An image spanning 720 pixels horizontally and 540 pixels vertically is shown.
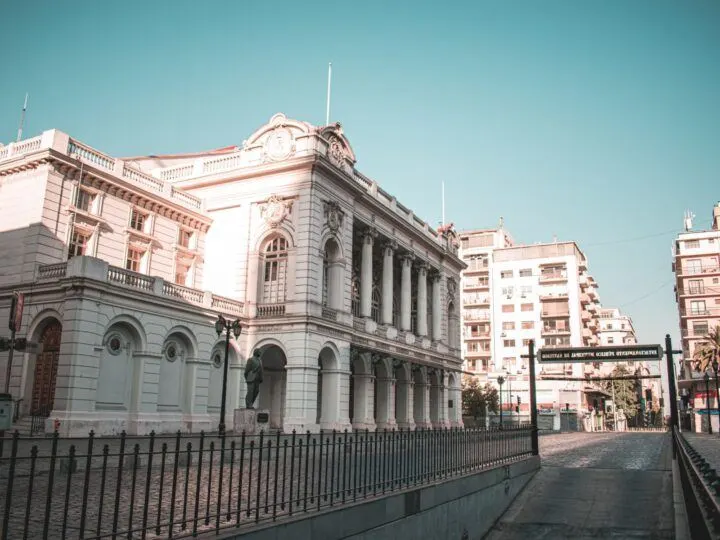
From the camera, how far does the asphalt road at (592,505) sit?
12.6 meters

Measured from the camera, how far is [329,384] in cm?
3375

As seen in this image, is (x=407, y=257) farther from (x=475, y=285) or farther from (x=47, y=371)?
(x=475, y=285)

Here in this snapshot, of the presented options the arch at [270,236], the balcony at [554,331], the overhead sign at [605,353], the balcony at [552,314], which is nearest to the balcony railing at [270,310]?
the arch at [270,236]

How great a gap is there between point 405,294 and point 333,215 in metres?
12.7

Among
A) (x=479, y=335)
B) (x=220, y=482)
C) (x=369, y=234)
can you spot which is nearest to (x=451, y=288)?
(x=369, y=234)

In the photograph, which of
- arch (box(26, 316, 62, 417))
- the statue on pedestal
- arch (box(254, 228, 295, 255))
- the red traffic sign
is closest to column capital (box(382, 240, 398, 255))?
arch (box(254, 228, 295, 255))

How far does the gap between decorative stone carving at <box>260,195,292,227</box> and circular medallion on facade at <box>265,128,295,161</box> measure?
7.21ft

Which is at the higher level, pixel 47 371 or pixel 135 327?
pixel 135 327

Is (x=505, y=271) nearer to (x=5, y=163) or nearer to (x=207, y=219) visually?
(x=207, y=219)

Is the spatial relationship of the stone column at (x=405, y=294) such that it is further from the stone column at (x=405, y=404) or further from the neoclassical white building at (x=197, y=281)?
the stone column at (x=405, y=404)

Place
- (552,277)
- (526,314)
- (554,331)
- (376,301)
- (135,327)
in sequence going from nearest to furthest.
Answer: (135,327), (376,301), (554,331), (526,314), (552,277)

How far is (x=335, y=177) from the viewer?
3431 centimetres

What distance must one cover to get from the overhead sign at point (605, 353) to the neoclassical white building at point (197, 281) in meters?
14.6

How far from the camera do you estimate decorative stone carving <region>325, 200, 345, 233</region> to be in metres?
34.0
